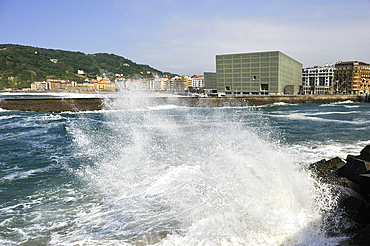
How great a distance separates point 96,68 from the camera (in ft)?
520

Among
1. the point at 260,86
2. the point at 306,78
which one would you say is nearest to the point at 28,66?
the point at 260,86

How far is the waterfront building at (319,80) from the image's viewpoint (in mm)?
129750

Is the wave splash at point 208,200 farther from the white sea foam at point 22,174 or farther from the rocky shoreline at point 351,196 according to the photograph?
the white sea foam at point 22,174

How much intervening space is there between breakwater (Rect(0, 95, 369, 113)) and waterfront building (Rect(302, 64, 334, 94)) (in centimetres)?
5691

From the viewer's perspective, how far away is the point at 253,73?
105250 millimetres

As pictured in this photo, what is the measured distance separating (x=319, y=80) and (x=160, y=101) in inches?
4794

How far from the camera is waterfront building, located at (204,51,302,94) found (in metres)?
102

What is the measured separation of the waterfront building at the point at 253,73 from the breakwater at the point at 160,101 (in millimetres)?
28476

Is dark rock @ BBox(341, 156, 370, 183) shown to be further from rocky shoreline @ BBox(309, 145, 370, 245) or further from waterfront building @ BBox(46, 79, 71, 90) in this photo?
waterfront building @ BBox(46, 79, 71, 90)

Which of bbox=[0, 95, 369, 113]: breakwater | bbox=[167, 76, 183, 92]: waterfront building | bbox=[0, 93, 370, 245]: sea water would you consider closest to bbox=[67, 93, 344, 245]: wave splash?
bbox=[0, 93, 370, 245]: sea water

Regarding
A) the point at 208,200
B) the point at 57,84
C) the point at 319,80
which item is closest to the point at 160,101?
the point at 208,200

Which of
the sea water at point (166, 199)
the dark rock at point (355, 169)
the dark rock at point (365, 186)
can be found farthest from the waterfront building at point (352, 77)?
the dark rock at point (365, 186)

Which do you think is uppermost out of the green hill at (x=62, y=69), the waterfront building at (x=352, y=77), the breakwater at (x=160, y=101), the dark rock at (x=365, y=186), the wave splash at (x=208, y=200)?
the green hill at (x=62, y=69)

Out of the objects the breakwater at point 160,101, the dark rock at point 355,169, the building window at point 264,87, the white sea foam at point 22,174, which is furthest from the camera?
the building window at point 264,87
